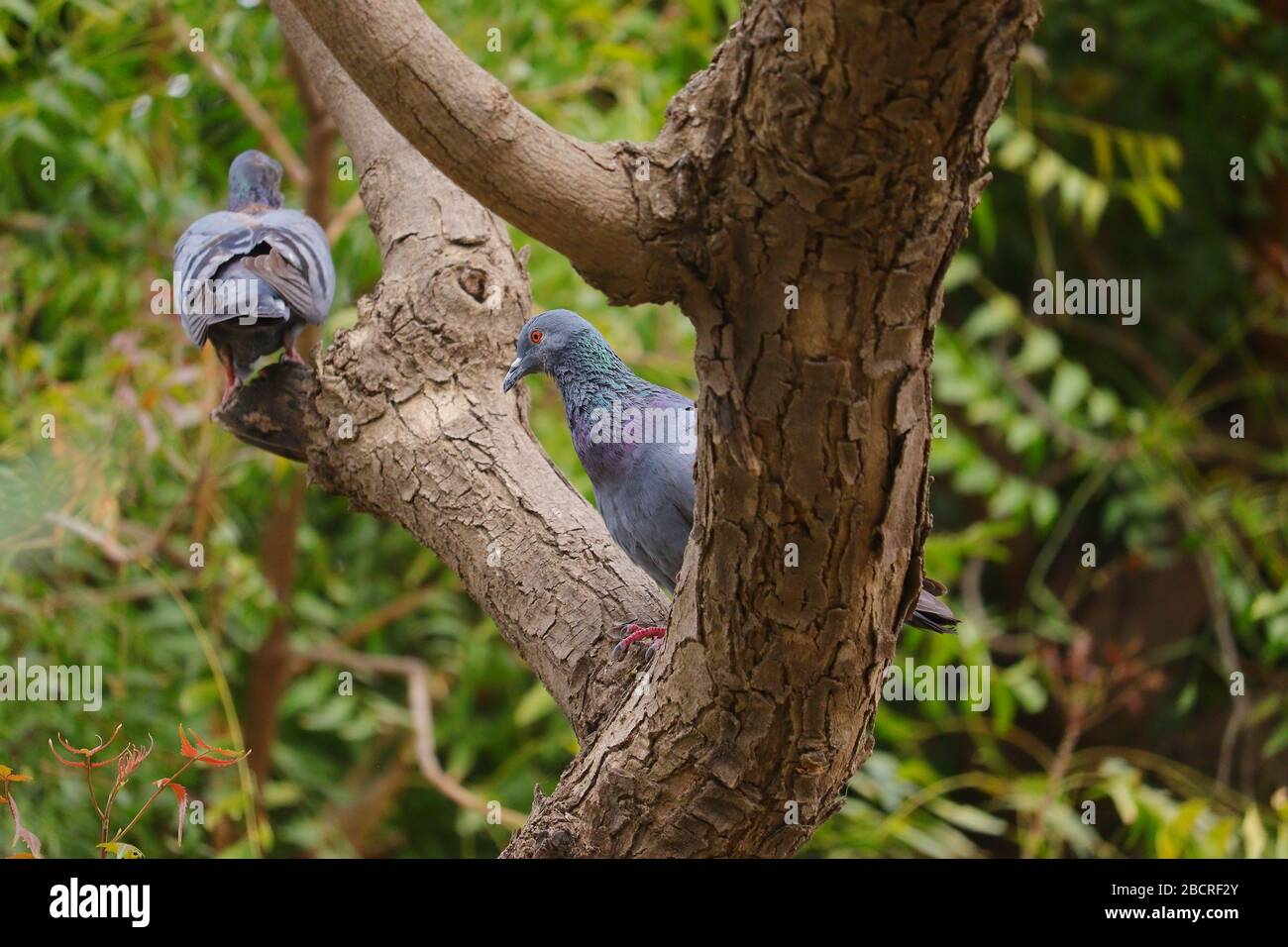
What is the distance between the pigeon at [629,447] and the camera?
2.14 metres

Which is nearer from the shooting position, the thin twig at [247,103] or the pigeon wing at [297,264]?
the pigeon wing at [297,264]

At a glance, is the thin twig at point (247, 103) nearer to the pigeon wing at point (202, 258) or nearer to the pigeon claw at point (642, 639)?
the pigeon wing at point (202, 258)

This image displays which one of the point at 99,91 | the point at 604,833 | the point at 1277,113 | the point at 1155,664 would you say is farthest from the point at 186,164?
the point at 1155,664

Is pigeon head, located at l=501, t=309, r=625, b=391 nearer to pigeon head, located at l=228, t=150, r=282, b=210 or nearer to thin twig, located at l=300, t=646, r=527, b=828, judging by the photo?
pigeon head, located at l=228, t=150, r=282, b=210

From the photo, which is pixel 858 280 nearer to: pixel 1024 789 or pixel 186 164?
pixel 1024 789

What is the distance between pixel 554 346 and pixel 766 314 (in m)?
1.07

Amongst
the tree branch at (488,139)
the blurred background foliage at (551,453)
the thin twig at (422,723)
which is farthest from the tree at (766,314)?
the thin twig at (422,723)

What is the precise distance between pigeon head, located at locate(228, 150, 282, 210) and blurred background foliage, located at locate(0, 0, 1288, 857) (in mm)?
349

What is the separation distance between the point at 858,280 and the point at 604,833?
90cm

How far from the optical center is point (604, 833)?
1.78 metres

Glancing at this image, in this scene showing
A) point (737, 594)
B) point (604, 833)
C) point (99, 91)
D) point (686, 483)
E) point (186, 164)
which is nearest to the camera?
point (737, 594)

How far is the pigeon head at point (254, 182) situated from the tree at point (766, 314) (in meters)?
1.60

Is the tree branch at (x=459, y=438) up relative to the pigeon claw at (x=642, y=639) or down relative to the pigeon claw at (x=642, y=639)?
up

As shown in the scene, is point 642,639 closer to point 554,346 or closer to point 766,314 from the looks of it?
point 554,346
